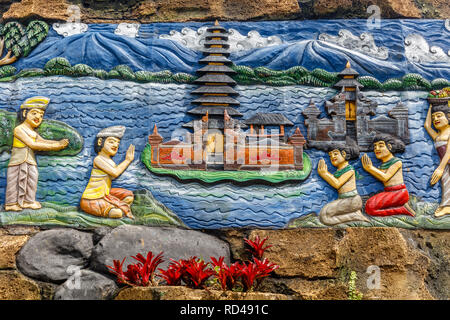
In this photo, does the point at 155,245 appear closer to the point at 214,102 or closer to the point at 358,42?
the point at 214,102

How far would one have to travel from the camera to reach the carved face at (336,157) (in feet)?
22.7

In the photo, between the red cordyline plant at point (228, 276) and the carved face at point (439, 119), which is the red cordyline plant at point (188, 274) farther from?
the carved face at point (439, 119)

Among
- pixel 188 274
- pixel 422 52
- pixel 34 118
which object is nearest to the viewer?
pixel 188 274

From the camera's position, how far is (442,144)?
22.7 feet

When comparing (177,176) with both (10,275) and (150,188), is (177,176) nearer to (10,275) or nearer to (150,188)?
(150,188)

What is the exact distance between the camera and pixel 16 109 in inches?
281

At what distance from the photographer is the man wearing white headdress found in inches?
266

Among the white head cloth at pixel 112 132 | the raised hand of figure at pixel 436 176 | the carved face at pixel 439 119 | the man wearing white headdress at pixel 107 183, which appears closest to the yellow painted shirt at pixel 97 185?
the man wearing white headdress at pixel 107 183

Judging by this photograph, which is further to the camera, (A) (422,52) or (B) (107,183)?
(A) (422,52)

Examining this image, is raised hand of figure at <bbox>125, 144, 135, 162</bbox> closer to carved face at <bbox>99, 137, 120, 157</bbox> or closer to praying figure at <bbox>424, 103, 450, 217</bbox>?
carved face at <bbox>99, 137, 120, 157</bbox>

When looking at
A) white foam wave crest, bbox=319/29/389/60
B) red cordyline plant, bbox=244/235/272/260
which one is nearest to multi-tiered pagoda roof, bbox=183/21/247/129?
white foam wave crest, bbox=319/29/389/60

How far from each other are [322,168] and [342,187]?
1.14 ft

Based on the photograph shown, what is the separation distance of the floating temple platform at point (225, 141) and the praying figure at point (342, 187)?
0.39m

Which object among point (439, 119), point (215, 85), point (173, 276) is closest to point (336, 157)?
point (439, 119)
